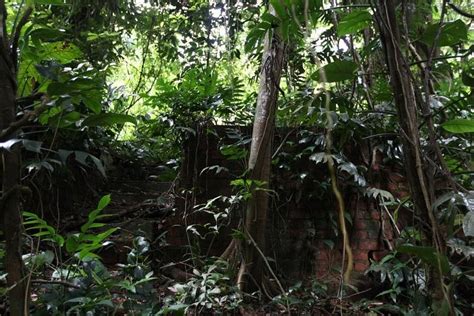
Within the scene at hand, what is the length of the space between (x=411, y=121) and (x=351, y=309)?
4.63ft

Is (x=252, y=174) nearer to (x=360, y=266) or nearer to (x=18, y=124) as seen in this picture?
(x=360, y=266)

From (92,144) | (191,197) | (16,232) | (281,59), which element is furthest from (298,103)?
(16,232)

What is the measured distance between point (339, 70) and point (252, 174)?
1.19 metres

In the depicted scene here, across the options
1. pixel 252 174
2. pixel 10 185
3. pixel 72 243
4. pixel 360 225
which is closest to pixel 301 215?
pixel 360 225

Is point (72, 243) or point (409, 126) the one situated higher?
point (409, 126)

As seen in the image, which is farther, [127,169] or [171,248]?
[127,169]

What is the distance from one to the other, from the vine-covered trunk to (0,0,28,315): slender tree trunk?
1102mm

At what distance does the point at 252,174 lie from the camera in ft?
8.59

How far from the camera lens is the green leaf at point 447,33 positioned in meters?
1.53

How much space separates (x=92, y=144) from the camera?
3.21 meters

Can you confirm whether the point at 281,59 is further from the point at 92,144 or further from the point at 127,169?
the point at 127,169

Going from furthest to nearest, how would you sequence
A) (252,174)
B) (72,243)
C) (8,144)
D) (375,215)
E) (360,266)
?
(375,215) → (360,266) → (252,174) → (72,243) → (8,144)

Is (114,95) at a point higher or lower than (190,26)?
lower

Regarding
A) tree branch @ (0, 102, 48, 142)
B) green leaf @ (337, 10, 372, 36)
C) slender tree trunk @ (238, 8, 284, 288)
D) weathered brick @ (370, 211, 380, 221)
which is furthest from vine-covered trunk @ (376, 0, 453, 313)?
weathered brick @ (370, 211, 380, 221)
